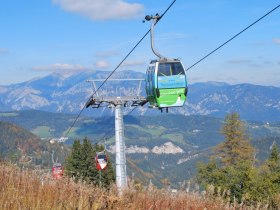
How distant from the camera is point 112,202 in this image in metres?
4.62

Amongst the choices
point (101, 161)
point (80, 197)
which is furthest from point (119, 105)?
point (80, 197)

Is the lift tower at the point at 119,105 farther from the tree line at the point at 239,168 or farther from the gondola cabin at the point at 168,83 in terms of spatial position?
the gondola cabin at the point at 168,83

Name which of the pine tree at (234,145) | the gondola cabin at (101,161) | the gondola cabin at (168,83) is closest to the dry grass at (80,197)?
the gondola cabin at (168,83)

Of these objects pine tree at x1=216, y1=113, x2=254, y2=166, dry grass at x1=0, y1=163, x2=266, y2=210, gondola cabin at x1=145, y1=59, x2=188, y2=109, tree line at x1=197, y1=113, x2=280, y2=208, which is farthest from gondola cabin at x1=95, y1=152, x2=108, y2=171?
dry grass at x1=0, y1=163, x2=266, y2=210

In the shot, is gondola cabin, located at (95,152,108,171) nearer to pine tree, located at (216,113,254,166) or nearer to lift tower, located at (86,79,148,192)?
lift tower, located at (86,79,148,192)

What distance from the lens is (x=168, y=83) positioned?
20516mm

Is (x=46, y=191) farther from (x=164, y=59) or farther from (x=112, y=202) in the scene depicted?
(x=164, y=59)

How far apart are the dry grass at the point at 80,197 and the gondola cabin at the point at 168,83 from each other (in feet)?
45.5

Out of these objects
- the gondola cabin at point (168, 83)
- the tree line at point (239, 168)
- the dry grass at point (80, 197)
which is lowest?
the tree line at point (239, 168)

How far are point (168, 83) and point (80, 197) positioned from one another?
16.0m

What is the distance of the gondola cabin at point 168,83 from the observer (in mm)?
20266

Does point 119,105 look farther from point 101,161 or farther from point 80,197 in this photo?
point 80,197

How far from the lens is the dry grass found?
458 centimetres

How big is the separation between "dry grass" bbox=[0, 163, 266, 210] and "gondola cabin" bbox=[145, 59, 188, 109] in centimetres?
1386
